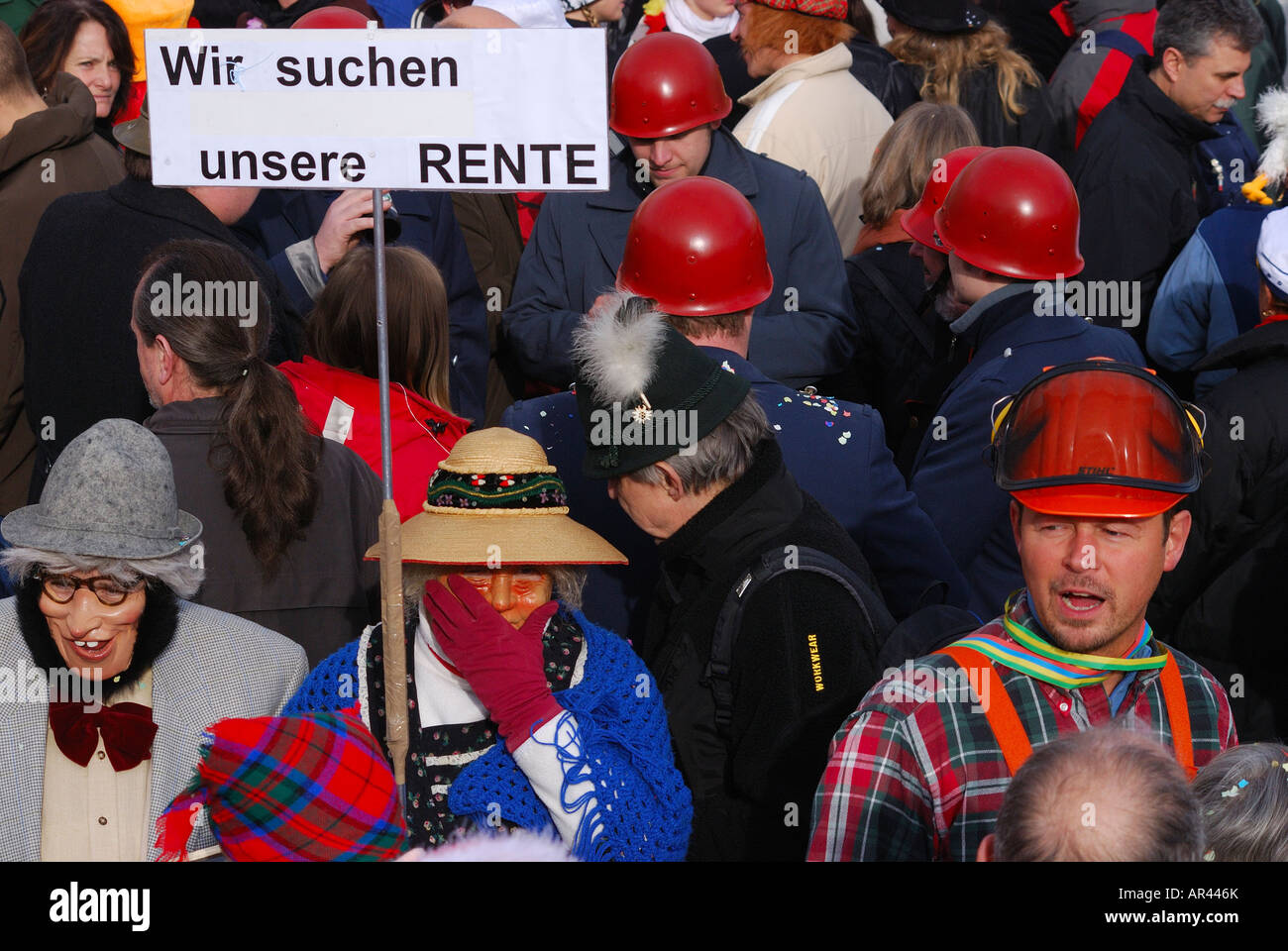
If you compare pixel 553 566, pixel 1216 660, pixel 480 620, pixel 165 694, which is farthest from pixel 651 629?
pixel 1216 660

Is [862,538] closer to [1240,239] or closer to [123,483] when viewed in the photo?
[123,483]

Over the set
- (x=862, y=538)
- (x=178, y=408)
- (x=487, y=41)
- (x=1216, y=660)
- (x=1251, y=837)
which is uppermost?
(x=487, y=41)

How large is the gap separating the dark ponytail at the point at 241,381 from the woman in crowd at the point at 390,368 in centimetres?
41

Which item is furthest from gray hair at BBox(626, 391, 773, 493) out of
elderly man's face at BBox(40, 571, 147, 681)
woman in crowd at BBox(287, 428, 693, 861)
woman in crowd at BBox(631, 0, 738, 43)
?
woman in crowd at BBox(631, 0, 738, 43)

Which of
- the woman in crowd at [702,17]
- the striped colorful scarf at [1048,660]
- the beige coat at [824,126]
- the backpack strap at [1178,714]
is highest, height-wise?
the woman in crowd at [702,17]

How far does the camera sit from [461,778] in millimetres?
3365

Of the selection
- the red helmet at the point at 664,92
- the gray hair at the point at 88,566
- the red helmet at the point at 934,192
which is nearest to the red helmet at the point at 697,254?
the red helmet at the point at 934,192

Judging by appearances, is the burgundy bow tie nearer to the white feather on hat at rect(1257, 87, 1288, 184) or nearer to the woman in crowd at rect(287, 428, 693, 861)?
the woman in crowd at rect(287, 428, 693, 861)

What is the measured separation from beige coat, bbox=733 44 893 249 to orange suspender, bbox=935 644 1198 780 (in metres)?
4.06

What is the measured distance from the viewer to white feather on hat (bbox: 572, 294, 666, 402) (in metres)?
3.72

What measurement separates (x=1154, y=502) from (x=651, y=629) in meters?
1.26

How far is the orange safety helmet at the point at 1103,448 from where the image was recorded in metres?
2.98

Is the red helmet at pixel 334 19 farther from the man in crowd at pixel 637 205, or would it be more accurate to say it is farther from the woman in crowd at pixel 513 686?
the woman in crowd at pixel 513 686

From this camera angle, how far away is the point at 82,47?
267 inches
